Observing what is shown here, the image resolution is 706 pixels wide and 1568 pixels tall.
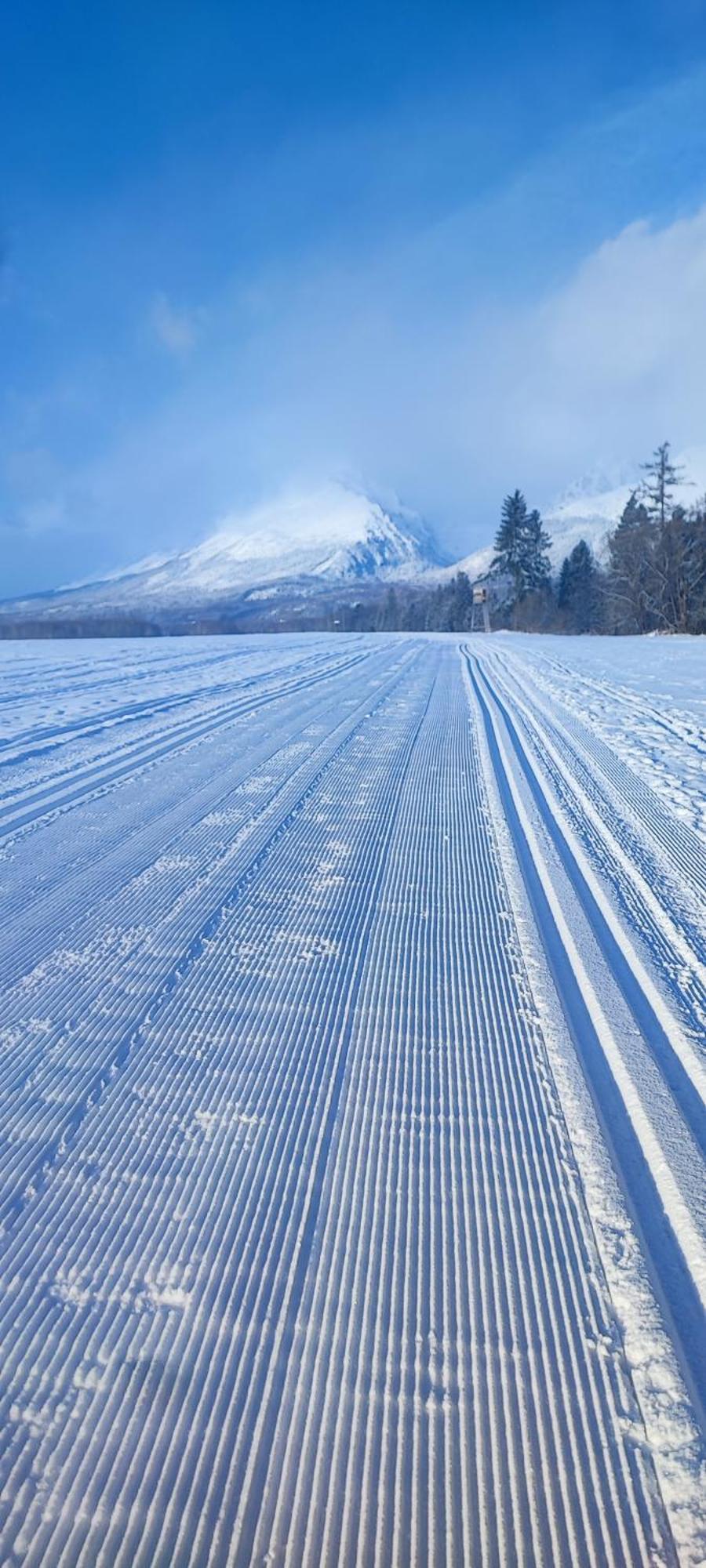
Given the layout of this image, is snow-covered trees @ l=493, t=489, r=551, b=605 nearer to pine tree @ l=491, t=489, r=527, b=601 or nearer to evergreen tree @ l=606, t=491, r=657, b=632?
pine tree @ l=491, t=489, r=527, b=601

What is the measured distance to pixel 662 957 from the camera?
296 cm

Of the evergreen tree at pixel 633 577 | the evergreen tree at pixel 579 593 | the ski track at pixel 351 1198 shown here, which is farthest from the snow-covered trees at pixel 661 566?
the ski track at pixel 351 1198

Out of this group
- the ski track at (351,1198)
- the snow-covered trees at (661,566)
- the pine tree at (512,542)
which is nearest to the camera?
the ski track at (351,1198)

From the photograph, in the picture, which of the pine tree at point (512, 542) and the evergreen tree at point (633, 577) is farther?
the pine tree at point (512, 542)

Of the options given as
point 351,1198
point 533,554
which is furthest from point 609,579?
point 351,1198

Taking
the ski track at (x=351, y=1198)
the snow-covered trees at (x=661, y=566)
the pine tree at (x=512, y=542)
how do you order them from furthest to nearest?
the pine tree at (x=512, y=542) < the snow-covered trees at (x=661, y=566) < the ski track at (x=351, y=1198)

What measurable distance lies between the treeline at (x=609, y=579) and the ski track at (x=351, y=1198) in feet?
110

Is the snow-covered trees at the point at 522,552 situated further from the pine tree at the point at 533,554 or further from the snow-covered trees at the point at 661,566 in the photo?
the snow-covered trees at the point at 661,566

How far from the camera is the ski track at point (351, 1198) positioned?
1.30 metres

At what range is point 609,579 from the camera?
125 ft

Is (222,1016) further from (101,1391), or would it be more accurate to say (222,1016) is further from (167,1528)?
(167,1528)

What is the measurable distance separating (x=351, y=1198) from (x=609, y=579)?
3993 centimetres

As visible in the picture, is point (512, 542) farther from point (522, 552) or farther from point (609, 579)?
point (609, 579)

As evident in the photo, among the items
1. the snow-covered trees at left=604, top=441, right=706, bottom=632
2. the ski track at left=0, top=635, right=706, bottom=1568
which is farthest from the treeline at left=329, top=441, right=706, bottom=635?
the ski track at left=0, top=635, right=706, bottom=1568
